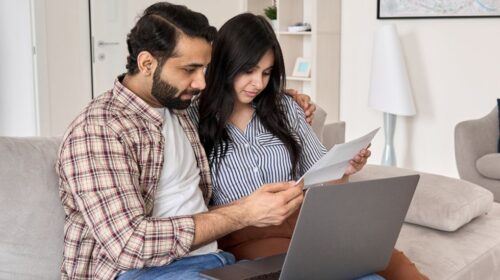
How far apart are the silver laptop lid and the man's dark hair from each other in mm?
476

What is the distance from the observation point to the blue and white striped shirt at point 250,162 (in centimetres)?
183

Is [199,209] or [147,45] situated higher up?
[147,45]

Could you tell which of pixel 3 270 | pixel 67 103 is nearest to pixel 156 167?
pixel 3 270

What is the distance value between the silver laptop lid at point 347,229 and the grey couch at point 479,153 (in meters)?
2.18

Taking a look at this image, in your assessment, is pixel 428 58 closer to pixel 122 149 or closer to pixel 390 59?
pixel 390 59

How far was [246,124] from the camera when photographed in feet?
6.35

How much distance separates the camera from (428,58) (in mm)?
4566

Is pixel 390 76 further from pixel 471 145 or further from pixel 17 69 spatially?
pixel 17 69

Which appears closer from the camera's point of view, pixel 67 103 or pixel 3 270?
pixel 3 270

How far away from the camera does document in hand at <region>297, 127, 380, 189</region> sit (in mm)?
1492

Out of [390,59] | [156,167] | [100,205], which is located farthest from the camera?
[390,59]

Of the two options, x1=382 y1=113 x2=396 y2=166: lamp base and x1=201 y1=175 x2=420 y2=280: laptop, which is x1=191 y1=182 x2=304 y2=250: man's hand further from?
x1=382 y1=113 x2=396 y2=166: lamp base

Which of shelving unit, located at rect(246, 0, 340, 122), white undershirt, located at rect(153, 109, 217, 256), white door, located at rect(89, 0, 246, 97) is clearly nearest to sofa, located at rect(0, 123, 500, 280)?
white undershirt, located at rect(153, 109, 217, 256)

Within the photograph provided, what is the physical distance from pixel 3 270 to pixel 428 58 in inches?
141
